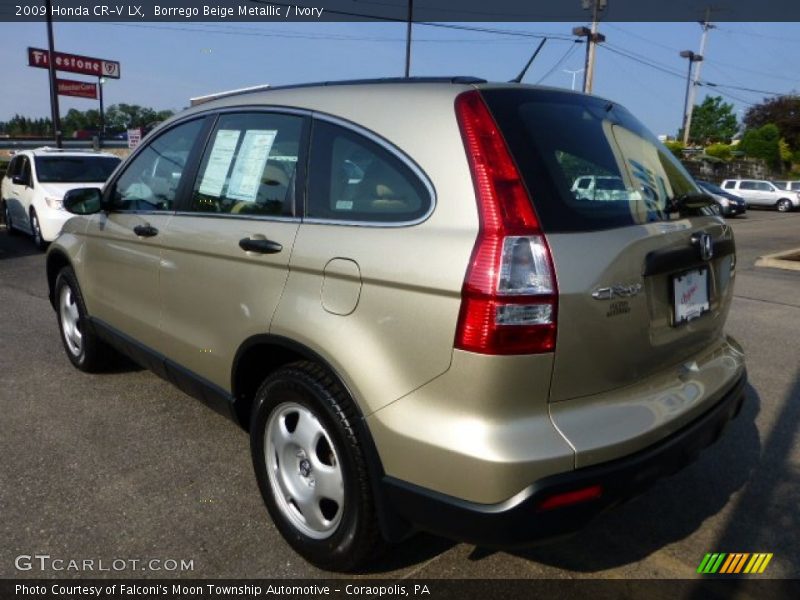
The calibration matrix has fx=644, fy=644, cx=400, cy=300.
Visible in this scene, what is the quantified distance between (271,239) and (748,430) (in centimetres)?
300

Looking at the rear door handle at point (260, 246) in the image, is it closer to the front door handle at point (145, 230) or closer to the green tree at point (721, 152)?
the front door handle at point (145, 230)

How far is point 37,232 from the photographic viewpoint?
1035 centimetres

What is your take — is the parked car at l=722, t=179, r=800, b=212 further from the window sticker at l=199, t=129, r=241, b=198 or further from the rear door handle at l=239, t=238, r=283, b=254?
the rear door handle at l=239, t=238, r=283, b=254

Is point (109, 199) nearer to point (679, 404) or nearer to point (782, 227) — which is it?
point (679, 404)

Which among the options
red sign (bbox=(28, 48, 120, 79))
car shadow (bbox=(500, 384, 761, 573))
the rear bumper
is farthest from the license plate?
red sign (bbox=(28, 48, 120, 79))

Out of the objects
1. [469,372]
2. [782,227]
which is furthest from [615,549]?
[782,227]

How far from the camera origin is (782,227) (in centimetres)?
2106

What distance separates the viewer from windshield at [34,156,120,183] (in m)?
10.4

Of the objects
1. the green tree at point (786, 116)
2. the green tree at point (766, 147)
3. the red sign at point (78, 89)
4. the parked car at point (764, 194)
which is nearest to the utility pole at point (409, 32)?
the parked car at point (764, 194)

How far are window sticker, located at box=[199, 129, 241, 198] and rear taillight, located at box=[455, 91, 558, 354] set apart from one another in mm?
1476

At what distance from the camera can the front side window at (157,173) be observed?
3.27 meters

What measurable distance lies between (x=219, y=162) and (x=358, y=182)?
1000 mm

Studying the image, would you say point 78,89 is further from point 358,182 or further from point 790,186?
point 358,182

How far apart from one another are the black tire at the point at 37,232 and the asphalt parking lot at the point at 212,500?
254 inches
